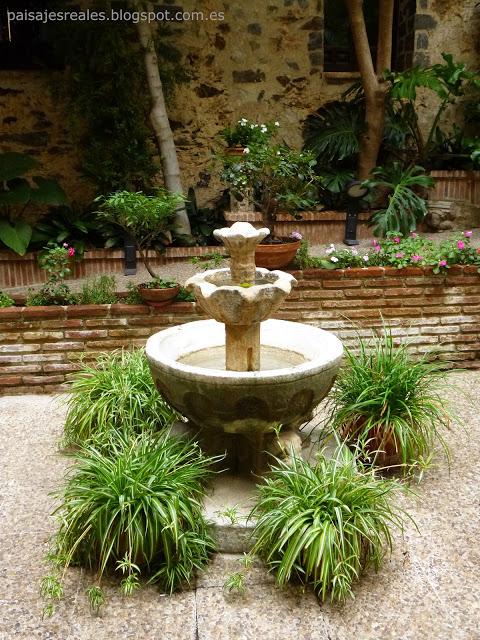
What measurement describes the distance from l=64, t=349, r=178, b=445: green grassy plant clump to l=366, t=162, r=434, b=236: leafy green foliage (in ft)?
9.71

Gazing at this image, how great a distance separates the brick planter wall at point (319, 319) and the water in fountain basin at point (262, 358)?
1.16m

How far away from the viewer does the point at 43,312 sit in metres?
4.14

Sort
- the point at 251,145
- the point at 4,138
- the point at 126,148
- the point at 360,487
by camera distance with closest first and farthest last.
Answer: the point at 360,487, the point at 251,145, the point at 126,148, the point at 4,138

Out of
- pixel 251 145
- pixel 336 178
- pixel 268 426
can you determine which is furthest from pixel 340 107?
pixel 268 426

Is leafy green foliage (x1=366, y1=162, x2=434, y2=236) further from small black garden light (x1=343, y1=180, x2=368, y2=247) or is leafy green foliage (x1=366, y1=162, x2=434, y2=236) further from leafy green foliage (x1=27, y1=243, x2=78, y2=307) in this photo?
leafy green foliage (x1=27, y1=243, x2=78, y2=307)

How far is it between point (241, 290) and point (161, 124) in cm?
368

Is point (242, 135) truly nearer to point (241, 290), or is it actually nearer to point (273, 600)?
point (241, 290)

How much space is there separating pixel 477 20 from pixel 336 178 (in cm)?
253

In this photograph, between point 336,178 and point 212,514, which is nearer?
point 212,514

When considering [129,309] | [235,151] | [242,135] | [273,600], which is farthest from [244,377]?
[242,135]

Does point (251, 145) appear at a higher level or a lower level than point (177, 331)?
higher

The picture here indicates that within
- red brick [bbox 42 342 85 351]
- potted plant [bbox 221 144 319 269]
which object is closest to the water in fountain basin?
red brick [bbox 42 342 85 351]

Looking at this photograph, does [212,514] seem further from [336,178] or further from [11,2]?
[11,2]

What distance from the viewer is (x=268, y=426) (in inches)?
102
